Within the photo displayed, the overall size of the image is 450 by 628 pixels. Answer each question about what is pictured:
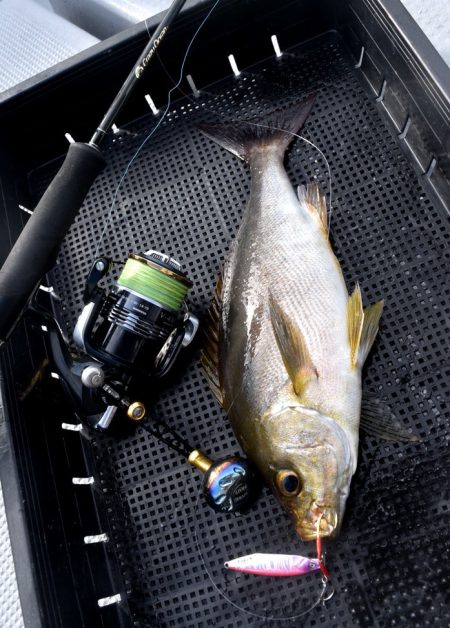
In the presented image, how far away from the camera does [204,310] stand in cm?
202

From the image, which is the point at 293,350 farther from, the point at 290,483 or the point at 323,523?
the point at 323,523

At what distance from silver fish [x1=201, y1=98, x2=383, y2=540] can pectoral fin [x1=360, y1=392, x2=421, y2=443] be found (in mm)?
107

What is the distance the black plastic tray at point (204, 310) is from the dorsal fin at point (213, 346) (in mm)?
146

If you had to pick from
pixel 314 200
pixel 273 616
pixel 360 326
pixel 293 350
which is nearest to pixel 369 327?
pixel 360 326

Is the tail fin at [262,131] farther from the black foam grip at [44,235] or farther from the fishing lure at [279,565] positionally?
the fishing lure at [279,565]

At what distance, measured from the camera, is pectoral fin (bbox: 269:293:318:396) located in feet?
5.36

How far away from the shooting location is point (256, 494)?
5.77 feet

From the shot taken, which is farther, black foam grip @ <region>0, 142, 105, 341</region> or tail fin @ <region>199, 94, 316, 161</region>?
tail fin @ <region>199, 94, 316, 161</region>

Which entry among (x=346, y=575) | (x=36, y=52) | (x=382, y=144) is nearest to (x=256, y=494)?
(x=346, y=575)

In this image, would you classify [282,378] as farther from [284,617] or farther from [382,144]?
[382,144]

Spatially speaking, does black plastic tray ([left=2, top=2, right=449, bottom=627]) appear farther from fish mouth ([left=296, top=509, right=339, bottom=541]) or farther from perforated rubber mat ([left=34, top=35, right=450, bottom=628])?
fish mouth ([left=296, top=509, right=339, bottom=541])

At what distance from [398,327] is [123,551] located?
110 cm

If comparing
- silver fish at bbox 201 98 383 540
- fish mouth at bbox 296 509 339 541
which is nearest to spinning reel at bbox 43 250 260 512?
silver fish at bbox 201 98 383 540

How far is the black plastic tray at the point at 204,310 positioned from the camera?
171cm
